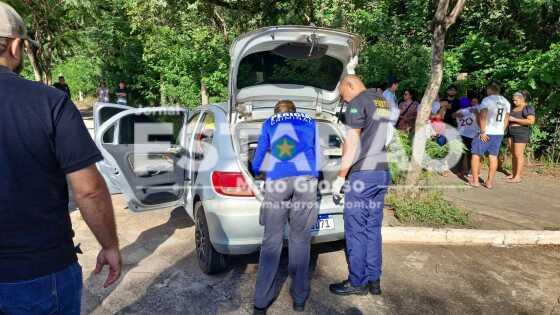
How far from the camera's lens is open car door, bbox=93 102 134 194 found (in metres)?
4.55

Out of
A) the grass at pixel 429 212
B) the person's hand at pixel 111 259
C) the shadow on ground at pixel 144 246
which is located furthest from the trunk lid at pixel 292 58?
the person's hand at pixel 111 259

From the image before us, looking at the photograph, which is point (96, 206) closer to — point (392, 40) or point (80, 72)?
point (392, 40)

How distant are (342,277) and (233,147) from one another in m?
1.70

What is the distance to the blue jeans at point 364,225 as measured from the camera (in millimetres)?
3352

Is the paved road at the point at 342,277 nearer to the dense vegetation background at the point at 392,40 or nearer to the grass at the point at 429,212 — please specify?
the grass at the point at 429,212

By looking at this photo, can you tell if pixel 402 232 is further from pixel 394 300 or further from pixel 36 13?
pixel 36 13

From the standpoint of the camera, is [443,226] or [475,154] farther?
[475,154]

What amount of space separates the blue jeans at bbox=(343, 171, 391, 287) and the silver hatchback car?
30cm

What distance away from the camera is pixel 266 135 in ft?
10.3

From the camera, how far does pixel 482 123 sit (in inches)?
262

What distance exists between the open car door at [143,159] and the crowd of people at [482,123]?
12.4 feet

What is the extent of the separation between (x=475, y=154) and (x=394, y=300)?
14.6 feet

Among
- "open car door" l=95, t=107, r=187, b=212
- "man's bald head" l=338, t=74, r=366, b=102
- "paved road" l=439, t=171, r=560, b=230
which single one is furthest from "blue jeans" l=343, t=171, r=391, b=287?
"paved road" l=439, t=171, r=560, b=230

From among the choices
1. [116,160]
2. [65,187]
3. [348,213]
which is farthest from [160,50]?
[65,187]
